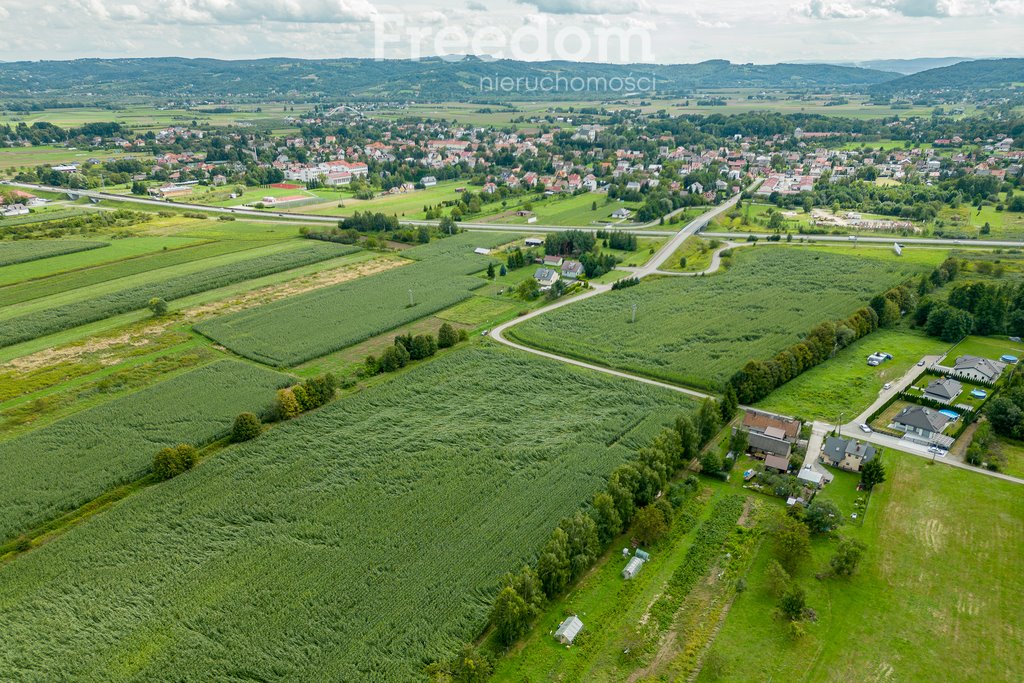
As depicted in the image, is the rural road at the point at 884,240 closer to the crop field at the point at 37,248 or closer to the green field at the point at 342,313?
the green field at the point at 342,313

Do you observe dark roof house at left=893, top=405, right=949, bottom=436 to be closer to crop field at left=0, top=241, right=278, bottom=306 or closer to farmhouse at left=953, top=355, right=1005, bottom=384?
farmhouse at left=953, top=355, right=1005, bottom=384

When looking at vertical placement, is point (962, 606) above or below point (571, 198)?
below

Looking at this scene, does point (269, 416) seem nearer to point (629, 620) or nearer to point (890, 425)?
point (629, 620)

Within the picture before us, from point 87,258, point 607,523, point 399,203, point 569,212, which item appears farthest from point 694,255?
point 87,258

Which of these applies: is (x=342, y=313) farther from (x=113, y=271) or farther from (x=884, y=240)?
(x=884, y=240)

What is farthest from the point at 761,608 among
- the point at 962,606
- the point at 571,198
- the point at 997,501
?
the point at 571,198
